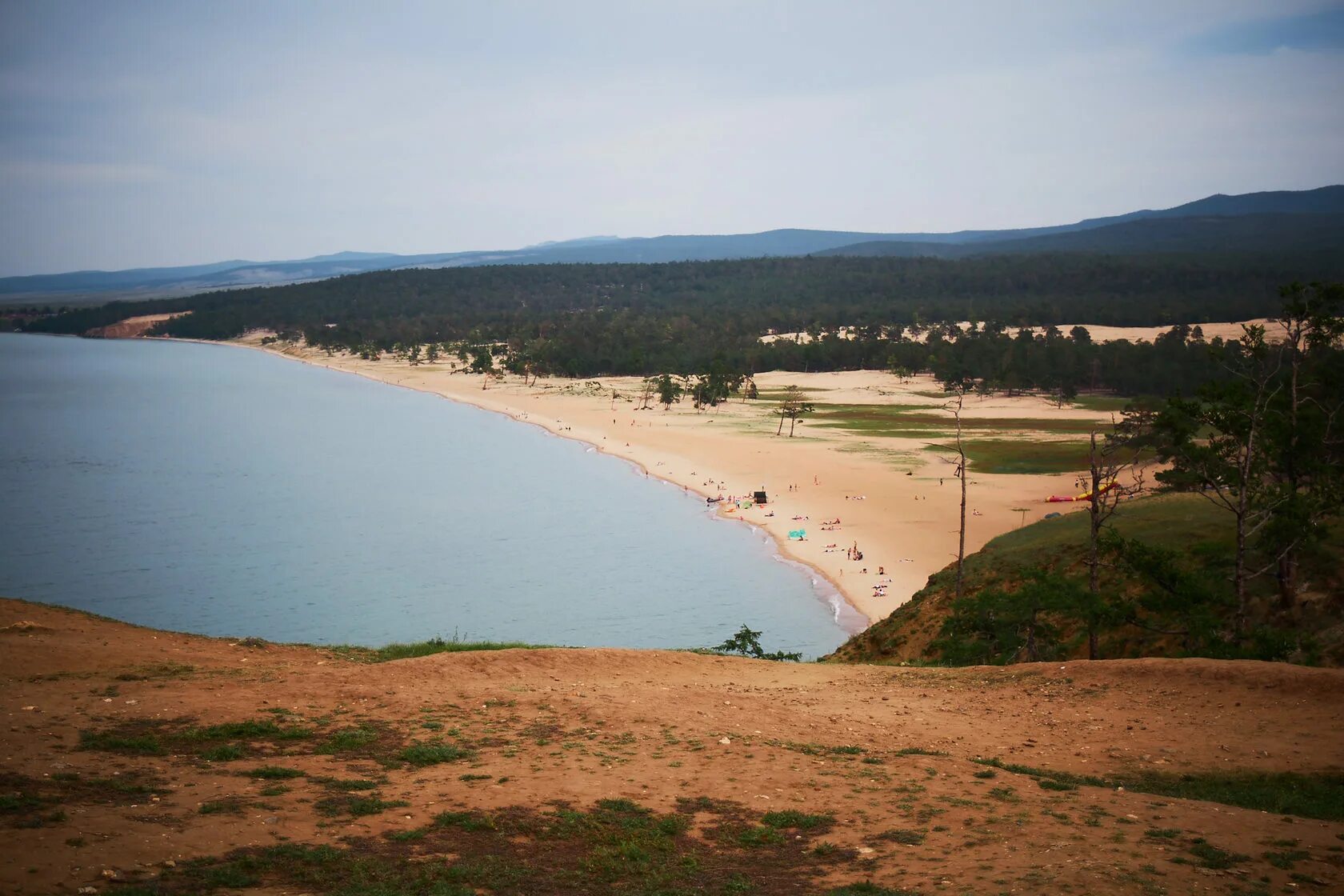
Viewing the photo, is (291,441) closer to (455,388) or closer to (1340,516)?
(455,388)

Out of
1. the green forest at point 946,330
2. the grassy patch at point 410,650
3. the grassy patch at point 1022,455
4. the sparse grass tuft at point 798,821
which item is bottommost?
the grassy patch at point 1022,455

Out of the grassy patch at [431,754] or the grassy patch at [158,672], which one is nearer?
the grassy patch at [431,754]

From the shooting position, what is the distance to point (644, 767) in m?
12.2

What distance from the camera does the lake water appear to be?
33.8 metres

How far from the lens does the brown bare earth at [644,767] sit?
30.2 ft

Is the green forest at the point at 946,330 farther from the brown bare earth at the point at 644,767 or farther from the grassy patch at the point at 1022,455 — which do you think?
the brown bare earth at the point at 644,767

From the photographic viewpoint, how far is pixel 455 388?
119m

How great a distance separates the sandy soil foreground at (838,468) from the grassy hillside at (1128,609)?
21.6ft

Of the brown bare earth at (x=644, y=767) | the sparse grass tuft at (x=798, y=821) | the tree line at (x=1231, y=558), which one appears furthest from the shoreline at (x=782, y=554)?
the sparse grass tuft at (x=798, y=821)

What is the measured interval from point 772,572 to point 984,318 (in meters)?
125

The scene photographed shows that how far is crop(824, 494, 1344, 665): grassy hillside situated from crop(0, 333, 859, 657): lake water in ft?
17.5

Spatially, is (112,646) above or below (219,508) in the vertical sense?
above

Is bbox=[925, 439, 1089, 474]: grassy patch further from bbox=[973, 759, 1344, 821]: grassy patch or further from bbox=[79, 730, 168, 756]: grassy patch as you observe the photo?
bbox=[79, 730, 168, 756]: grassy patch

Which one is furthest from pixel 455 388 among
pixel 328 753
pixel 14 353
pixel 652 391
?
pixel 328 753
